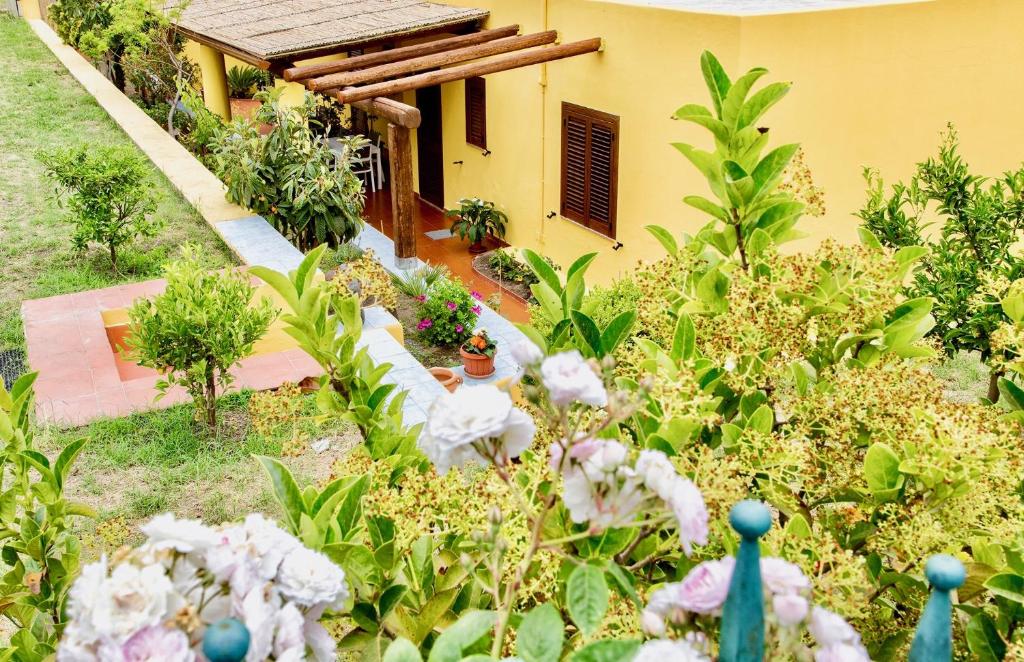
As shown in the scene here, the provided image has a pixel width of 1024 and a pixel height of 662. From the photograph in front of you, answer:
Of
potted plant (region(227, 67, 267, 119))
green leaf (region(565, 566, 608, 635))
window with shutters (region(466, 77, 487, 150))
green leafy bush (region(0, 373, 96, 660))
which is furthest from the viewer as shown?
potted plant (region(227, 67, 267, 119))

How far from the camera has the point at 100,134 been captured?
12.9m

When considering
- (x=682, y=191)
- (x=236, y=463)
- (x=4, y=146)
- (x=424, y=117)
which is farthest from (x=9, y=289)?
(x=424, y=117)

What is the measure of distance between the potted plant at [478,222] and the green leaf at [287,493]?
10.4 meters

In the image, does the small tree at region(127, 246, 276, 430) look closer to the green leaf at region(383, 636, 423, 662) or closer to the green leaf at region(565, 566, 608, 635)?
the green leaf at region(383, 636, 423, 662)

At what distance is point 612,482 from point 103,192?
27.2ft

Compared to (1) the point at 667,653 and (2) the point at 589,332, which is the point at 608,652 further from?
(2) the point at 589,332

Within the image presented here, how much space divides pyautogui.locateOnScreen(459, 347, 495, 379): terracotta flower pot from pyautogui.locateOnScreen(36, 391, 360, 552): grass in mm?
2394

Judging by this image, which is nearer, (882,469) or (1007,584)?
(1007,584)

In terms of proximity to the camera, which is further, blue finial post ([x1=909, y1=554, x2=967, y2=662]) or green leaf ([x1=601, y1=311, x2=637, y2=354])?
green leaf ([x1=601, y1=311, x2=637, y2=354])

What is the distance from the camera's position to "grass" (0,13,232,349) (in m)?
8.09

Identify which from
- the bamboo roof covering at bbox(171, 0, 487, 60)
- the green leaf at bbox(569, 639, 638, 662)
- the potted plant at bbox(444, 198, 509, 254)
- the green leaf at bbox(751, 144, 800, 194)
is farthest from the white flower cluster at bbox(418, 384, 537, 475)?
the potted plant at bbox(444, 198, 509, 254)

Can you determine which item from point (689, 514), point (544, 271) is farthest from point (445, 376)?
point (689, 514)

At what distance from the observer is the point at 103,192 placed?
27.2 feet

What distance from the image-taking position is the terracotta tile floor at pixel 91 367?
19.9 feet
